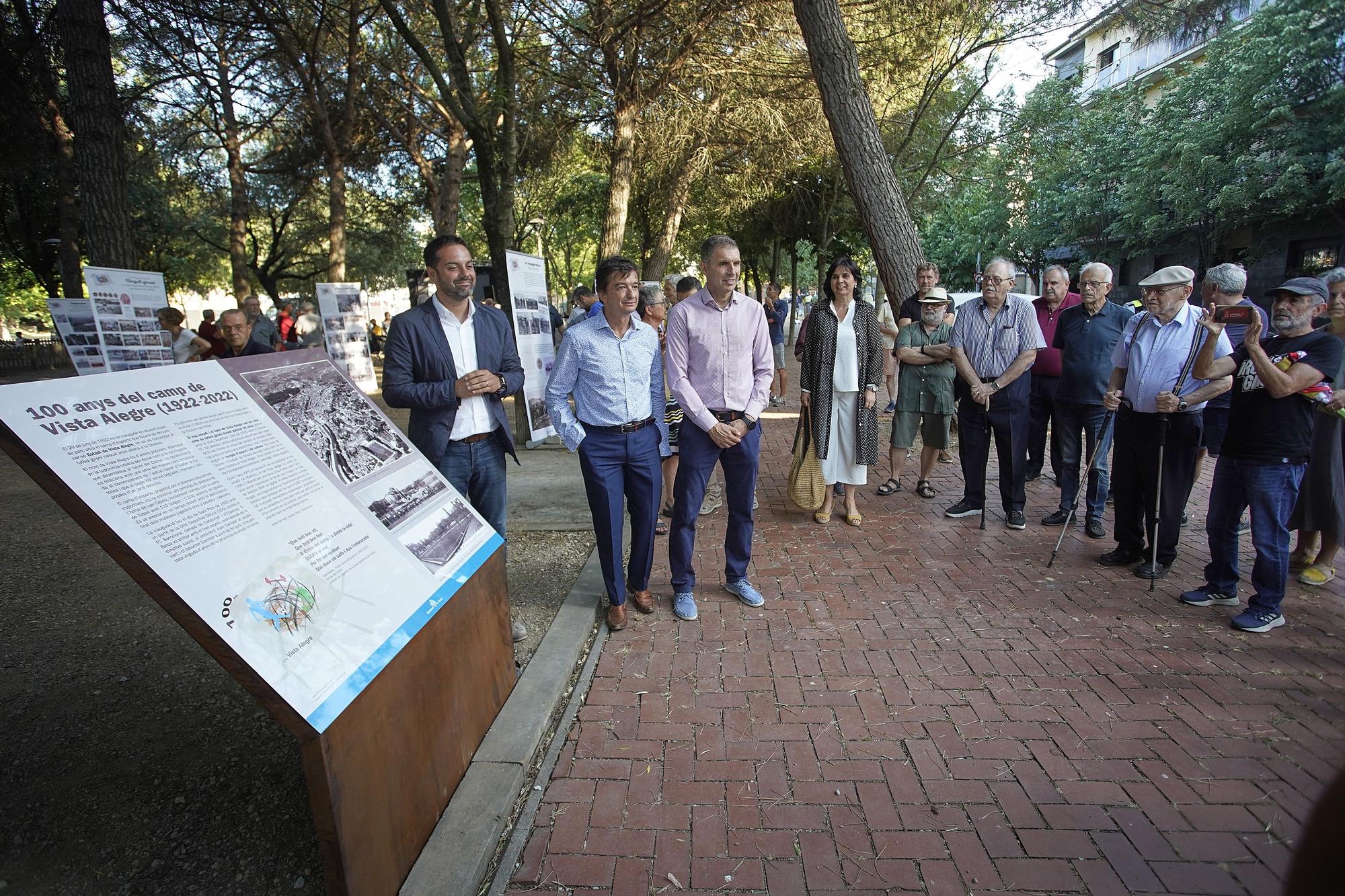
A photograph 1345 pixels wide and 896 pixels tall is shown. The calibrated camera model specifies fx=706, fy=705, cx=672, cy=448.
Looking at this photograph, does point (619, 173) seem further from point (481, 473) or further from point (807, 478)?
point (481, 473)

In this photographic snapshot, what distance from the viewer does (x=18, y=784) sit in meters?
2.69

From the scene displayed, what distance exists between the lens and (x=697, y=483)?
13.3 feet

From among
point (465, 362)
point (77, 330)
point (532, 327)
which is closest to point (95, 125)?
point (532, 327)

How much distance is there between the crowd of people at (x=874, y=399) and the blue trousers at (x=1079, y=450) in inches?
0.9

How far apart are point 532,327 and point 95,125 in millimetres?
4887

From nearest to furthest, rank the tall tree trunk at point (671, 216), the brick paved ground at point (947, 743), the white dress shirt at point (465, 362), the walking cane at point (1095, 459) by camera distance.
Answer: the brick paved ground at point (947, 743)
the white dress shirt at point (465, 362)
the walking cane at point (1095, 459)
the tall tree trunk at point (671, 216)

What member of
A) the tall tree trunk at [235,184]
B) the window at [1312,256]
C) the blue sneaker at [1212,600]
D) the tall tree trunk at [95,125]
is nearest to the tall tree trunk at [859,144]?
the blue sneaker at [1212,600]

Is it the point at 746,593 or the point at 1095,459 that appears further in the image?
the point at 1095,459

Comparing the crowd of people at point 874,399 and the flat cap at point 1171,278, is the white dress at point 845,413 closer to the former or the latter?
the crowd of people at point 874,399

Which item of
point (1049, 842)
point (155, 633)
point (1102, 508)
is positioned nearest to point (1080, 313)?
point (1102, 508)

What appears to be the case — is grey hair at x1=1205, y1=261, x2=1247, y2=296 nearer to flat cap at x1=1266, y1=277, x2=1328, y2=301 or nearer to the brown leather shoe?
flat cap at x1=1266, y1=277, x2=1328, y2=301

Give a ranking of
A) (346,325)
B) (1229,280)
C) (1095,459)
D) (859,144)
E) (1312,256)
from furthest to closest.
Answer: (1312,256) → (346,325) → (859,144) → (1095,459) → (1229,280)

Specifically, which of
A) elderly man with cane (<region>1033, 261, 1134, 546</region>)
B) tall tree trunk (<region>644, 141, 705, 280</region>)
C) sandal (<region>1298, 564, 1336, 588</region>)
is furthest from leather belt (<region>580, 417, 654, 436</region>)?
tall tree trunk (<region>644, 141, 705, 280</region>)

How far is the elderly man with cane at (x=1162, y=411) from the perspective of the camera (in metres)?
4.30
